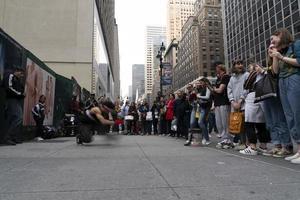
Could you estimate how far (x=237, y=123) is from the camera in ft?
23.6

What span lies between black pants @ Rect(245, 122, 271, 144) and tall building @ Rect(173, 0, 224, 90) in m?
113

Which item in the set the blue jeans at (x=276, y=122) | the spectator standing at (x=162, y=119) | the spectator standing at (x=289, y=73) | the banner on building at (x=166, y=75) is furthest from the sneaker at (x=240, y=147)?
the banner on building at (x=166, y=75)

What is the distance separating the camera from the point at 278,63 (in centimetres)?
559

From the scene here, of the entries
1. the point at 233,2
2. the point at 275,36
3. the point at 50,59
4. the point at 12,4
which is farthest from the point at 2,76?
the point at 233,2

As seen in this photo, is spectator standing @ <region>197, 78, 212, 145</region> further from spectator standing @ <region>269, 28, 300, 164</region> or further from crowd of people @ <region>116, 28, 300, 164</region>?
spectator standing @ <region>269, 28, 300, 164</region>

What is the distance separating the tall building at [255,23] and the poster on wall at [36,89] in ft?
177

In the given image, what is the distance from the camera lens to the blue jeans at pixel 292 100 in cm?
529

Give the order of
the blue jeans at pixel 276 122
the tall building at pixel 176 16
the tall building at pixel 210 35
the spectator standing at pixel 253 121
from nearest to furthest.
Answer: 1. the blue jeans at pixel 276 122
2. the spectator standing at pixel 253 121
3. the tall building at pixel 210 35
4. the tall building at pixel 176 16

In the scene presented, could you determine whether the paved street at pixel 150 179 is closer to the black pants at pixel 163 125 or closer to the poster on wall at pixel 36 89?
the poster on wall at pixel 36 89

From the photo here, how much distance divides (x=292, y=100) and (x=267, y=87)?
2.36ft

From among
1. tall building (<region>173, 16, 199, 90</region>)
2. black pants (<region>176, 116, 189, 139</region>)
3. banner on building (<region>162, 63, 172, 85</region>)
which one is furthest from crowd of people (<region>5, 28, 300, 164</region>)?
tall building (<region>173, 16, 199, 90</region>)

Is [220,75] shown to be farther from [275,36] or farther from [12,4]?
[12,4]

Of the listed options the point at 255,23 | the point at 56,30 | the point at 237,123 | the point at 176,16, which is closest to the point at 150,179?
the point at 237,123

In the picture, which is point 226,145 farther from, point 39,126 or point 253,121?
point 39,126
